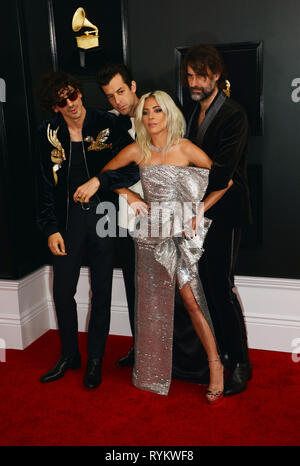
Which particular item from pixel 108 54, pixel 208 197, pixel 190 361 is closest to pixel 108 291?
pixel 190 361

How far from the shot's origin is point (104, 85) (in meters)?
2.55

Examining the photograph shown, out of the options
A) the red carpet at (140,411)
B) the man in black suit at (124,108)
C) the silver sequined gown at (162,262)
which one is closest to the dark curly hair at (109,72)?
the man in black suit at (124,108)

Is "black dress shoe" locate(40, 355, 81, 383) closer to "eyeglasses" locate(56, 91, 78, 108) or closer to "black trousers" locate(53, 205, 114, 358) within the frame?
"black trousers" locate(53, 205, 114, 358)

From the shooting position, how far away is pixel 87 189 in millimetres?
2520

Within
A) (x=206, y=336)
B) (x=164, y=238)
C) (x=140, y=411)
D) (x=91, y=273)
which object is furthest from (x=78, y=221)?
(x=140, y=411)

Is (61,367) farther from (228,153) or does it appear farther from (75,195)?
(228,153)

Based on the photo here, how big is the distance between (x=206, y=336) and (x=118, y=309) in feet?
3.28

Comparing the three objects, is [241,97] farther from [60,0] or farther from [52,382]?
[52,382]

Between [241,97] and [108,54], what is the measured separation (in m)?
0.89

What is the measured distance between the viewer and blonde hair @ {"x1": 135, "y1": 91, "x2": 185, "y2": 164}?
7.58ft

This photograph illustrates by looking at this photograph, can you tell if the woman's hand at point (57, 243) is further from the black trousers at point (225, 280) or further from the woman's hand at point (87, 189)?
the black trousers at point (225, 280)

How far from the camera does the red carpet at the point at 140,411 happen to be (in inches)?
90.2

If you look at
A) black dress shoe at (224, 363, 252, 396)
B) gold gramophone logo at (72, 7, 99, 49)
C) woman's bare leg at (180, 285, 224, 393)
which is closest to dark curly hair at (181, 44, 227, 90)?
gold gramophone logo at (72, 7, 99, 49)

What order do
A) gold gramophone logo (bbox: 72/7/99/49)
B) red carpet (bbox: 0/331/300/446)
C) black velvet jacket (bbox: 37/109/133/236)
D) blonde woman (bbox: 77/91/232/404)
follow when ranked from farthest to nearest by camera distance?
gold gramophone logo (bbox: 72/7/99/49), black velvet jacket (bbox: 37/109/133/236), blonde woman (bbox: 77/91/232/404), red carpet (bbox: 0/331/300/446)
